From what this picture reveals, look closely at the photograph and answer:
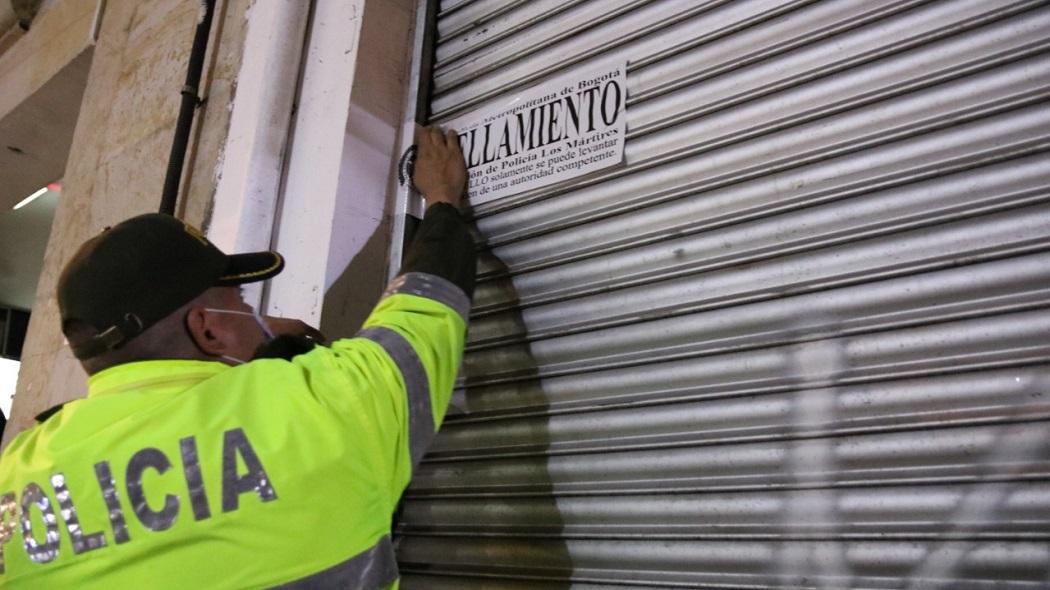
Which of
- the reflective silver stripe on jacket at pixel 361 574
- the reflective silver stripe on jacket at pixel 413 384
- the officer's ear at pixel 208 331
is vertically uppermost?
the officer's ear at pixel 208 331

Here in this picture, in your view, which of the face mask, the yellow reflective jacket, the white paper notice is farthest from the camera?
the white paper notice

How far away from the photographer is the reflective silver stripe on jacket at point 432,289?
2.03 m

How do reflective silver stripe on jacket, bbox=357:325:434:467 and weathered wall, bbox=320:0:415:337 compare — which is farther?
weathered wall, bbox=320:0:415:337

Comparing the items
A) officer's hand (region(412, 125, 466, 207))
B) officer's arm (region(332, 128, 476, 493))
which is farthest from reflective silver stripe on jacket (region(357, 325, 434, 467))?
officer's hand (region(412, 125, 466, 207))

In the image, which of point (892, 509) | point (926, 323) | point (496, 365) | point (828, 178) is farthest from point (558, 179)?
point (892, 509)

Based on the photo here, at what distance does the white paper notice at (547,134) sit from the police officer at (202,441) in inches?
24.9

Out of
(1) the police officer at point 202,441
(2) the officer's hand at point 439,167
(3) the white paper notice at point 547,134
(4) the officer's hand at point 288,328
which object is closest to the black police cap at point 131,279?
(1) the police officer at point 202,441

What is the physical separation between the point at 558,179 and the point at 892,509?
121cm

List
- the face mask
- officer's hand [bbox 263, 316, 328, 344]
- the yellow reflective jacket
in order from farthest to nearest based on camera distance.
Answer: officer's hand [bbox 263, 316, 328, 344] → the face mask → the yellow reflective jacket

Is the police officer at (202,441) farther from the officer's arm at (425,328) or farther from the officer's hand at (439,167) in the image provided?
the officer's hand at (439,167)

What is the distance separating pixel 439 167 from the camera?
2.68 metres

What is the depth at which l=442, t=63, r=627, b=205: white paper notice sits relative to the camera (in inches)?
94.1

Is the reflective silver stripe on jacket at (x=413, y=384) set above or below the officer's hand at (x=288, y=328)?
below

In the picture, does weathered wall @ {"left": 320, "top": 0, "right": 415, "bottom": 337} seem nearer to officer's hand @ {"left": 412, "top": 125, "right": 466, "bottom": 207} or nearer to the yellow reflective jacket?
officer's hand @ {"left": 412, "top": 125, "right": 466, "bottom": 207}
